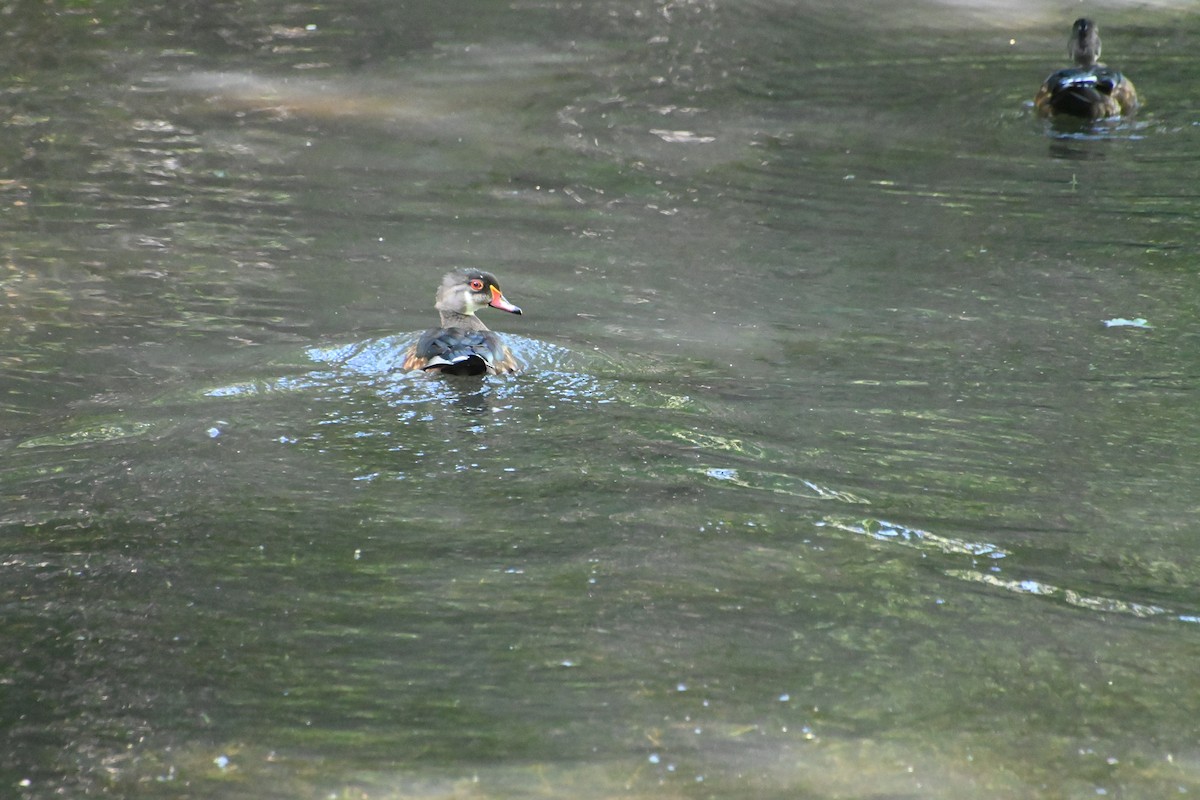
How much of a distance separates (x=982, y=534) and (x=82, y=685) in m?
3.55

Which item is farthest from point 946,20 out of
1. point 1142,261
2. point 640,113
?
point 1142,261

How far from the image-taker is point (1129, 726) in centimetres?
509

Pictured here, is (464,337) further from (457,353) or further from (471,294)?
(471,294)

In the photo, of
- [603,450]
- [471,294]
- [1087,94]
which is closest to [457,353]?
[471,294]

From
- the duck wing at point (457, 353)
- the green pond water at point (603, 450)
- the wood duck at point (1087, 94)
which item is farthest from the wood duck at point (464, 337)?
the wood duck at point (1087, 94)

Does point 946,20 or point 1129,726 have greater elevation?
point 946,20

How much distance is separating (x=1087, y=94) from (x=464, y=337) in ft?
26.5

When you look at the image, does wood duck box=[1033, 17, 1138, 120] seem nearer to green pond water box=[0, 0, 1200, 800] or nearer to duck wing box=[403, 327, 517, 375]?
green pond water box=[0, 0, 1200, 800]

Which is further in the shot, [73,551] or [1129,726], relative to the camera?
[73,551]

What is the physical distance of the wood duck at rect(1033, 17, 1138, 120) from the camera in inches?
557

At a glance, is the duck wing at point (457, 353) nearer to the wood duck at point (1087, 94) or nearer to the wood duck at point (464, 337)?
the wood duck at point (464, 337)

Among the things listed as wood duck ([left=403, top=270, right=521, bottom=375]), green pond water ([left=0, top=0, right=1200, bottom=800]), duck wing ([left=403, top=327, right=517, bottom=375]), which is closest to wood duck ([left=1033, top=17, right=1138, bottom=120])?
green pond water ([left=0, top=0, right=1200, bottom=800])

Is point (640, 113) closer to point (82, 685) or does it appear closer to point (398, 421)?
point (398, 421)

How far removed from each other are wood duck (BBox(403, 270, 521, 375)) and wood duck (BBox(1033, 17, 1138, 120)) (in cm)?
731
